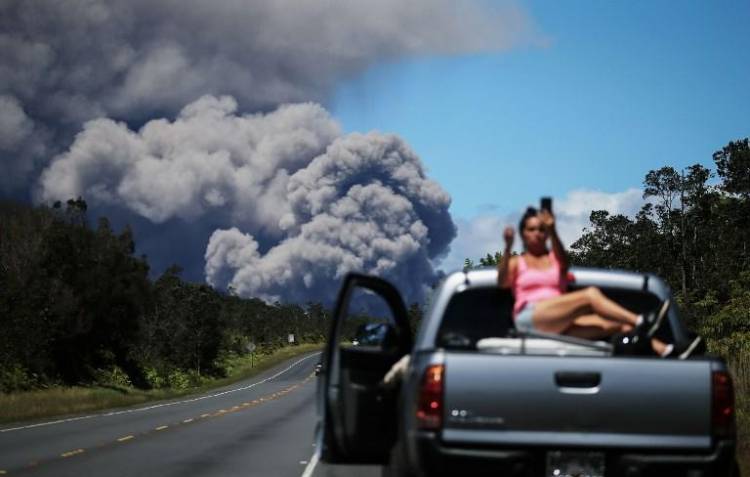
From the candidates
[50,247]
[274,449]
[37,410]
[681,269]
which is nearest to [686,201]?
[681,269]

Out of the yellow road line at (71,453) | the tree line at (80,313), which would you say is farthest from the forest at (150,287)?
the yellow road line at (71,453)

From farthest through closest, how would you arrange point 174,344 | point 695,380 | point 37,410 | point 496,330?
point 174,344
point 37,410
point 496,330
point 695,380

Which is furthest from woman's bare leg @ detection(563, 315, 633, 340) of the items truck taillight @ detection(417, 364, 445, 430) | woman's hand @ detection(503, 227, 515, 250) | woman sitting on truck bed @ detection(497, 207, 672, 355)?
truck taillight @ detection(417, 364, 445, 430)

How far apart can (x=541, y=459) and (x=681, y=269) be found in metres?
102

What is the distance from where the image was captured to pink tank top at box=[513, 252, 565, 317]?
7613 millimetres

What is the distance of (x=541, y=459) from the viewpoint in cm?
651

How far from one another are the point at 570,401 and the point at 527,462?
1.29 ft

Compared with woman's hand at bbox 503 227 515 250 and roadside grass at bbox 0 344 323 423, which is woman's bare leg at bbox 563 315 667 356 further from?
roadside grass at bbox 0 344 323 423

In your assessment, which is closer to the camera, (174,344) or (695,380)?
(695,380)

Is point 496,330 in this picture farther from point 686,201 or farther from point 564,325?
point 686,201

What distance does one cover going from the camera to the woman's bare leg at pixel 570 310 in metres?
7.28

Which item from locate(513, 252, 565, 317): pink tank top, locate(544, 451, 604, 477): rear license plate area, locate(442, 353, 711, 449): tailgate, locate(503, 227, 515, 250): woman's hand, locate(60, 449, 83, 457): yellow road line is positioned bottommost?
locate(60, 449, 83, 457): yellow road line

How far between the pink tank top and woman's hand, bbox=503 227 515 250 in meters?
0.36

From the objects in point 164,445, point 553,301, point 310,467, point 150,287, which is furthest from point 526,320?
point 150,287
